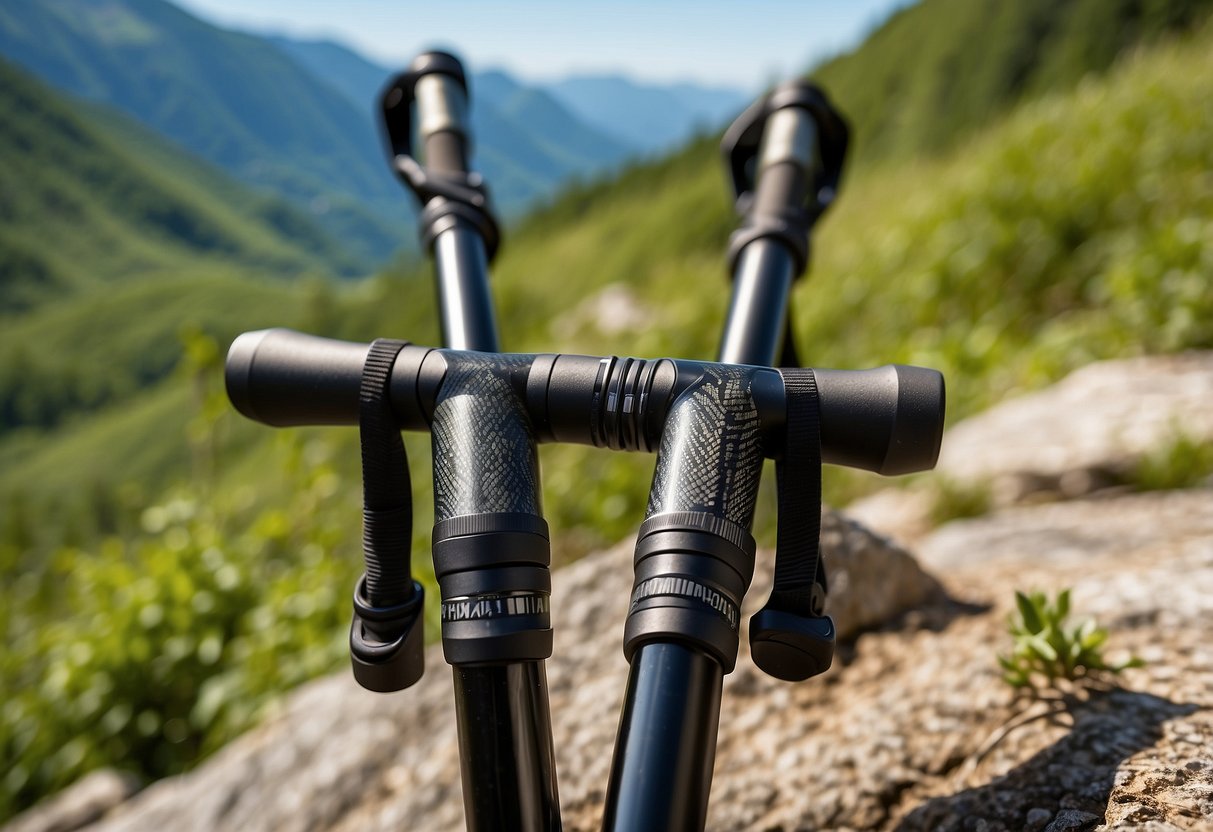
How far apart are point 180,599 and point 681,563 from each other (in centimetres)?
313

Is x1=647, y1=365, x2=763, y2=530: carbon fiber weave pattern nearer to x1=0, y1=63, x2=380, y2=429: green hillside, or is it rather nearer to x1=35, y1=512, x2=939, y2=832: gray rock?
x1=35, y1=512, x2=939, y2=832: gray rock

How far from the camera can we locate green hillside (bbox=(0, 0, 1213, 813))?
3441 millimetres

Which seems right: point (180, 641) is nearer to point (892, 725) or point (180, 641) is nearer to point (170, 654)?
point (170, 654)

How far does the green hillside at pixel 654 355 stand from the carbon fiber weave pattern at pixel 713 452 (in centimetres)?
192

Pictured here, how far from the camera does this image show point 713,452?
132 cm

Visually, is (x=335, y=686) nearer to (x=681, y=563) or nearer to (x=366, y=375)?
(x=366, y=375)

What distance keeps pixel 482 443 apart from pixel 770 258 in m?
0.89

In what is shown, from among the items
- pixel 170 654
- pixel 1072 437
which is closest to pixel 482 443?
pixel 170 654

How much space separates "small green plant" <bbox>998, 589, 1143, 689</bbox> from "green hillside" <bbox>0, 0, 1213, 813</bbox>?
1.46m

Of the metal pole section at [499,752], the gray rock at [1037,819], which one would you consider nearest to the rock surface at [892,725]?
the gray rock at [1037,819]

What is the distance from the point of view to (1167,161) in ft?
19.2

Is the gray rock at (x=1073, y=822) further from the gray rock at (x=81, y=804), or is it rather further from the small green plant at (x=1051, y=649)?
the gray rock at (x=81, y=804)

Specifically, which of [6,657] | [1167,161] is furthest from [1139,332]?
[6,657]

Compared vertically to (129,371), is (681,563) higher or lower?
lower
